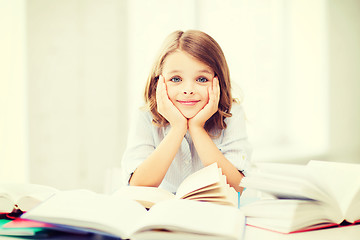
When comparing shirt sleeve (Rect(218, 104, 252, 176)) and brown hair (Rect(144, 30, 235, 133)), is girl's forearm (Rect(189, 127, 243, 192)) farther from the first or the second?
brown hair (Rect(144, 30, 235, 133))

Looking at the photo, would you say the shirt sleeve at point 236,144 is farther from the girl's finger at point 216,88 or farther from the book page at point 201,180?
the book page at point 201,180

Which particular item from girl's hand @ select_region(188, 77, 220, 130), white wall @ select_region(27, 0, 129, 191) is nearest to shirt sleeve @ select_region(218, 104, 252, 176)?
girl's hand @ select_region(188, 77, 220, 130)

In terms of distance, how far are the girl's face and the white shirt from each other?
18 cm

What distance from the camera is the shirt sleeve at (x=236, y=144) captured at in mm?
1160

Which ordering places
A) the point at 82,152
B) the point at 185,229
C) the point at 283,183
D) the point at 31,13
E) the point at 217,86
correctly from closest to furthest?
the point at 185,229, the point at 283,183, the point at 217,86, the point at 31,13, the point at 82,152

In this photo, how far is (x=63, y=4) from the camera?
5.99ft

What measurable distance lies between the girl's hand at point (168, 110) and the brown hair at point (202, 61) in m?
0.11

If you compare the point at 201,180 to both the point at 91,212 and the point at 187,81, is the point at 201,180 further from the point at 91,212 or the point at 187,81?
the point at 187,81

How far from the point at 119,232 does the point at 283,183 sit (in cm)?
32

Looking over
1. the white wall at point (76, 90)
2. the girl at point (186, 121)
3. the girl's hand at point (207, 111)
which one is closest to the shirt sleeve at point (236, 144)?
the girl at point (186, 121)

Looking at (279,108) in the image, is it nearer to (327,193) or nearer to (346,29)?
(346,29)

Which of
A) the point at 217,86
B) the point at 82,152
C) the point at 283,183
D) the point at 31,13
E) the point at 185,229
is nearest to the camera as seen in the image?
the point at 185,229

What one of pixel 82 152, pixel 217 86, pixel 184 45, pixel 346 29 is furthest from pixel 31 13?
pixel 346 29

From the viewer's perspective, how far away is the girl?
3.58 feet
